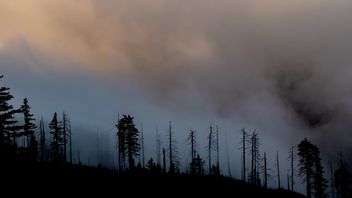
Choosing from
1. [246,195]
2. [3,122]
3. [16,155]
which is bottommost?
[246,195]

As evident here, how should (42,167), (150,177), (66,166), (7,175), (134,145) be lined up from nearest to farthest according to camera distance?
(7,175), (42,167), (66,166), (150,177), (134,145)

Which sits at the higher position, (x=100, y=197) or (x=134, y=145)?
(x=134, y=145)

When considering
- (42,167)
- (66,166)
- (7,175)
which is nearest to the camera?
(7,175)

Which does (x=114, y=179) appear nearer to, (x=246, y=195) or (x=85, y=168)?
(x=85, y=168)

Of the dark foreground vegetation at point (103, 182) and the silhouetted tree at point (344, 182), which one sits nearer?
the dark foreground vegetation at point (103, 182)

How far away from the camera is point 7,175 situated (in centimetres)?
3959

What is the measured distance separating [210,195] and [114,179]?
12.1 meters

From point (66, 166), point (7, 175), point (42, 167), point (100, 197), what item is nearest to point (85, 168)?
point (66, 166)

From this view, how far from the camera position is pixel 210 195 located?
57125mm

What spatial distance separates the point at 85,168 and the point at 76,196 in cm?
1134

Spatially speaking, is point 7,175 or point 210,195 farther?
point 210,195

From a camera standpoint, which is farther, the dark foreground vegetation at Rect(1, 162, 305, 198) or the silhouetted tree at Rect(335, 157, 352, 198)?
the silhouetted tree at Rect(335, 157, 352, 198)

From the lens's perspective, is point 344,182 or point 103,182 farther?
point 344,182

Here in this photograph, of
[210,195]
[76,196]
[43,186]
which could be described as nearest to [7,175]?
[43,186]
